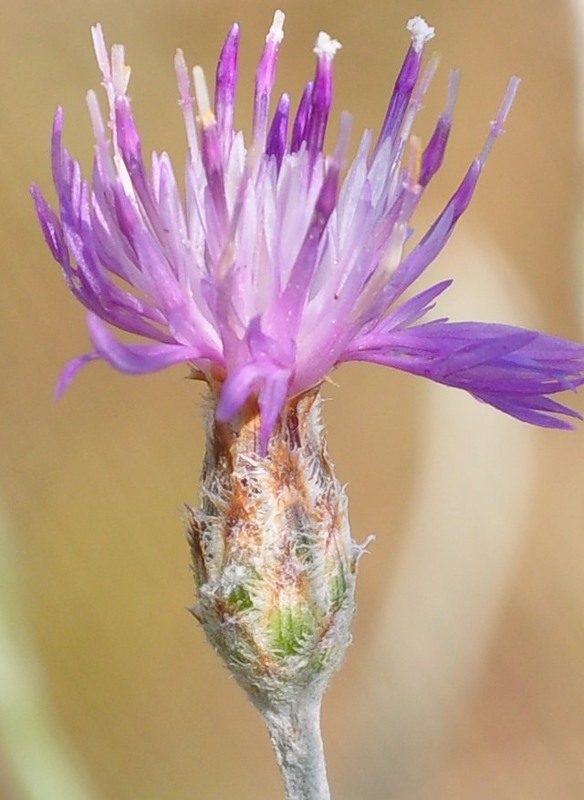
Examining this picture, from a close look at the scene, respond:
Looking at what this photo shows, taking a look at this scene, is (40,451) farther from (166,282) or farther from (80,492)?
(166,282)

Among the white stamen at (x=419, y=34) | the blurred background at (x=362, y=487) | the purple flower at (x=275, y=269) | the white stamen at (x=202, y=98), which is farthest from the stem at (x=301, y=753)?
the blurred background at (x=362, y=487)

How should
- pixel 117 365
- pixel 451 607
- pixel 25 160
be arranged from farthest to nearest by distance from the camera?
pixel 25 160, pixel 451 607, pixel 117 365

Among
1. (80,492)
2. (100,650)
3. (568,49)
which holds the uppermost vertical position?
(568,49)

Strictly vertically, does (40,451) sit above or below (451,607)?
above

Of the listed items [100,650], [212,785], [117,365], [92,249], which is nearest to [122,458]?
[100,650]

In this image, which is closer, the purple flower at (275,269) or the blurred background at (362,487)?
the purple flower at (275,269)

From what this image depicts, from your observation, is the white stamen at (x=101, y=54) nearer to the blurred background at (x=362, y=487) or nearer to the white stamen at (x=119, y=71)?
the white stamen at (x=119, y=71)

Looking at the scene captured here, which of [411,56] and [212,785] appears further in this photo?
[212,785]
